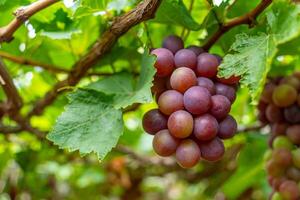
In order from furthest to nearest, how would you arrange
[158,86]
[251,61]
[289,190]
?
1. [289,190]
2. [158,86]
3. [251,61]

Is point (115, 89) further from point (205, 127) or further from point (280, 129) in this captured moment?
point (280, 129)

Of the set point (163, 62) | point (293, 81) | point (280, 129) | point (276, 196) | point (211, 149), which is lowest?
point (276, 196)

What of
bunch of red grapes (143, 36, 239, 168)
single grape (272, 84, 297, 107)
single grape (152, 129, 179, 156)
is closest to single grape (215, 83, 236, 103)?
bunch of red grapes (143, 36, 239, 168)

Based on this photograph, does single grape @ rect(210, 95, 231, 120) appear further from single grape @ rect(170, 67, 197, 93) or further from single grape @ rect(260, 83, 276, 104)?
single grape @ rect(260, 83, 276, 104)

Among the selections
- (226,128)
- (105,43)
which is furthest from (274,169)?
(105,43)

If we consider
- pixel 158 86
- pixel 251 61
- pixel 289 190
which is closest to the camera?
pixel 251 61

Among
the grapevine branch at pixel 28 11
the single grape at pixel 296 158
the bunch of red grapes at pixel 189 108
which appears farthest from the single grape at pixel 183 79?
the single grape at pixel 296 158

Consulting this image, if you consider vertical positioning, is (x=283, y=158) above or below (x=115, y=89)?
below
